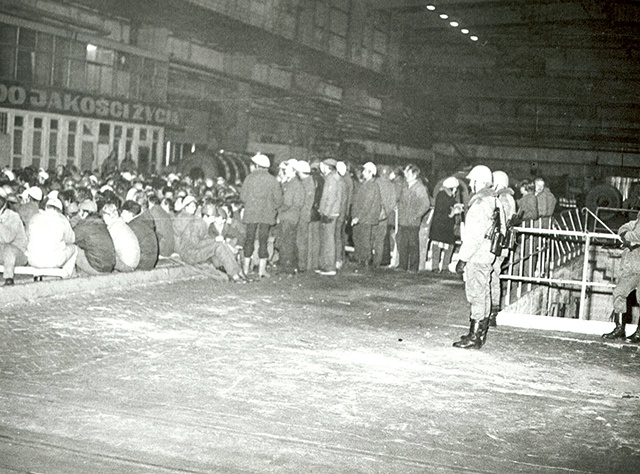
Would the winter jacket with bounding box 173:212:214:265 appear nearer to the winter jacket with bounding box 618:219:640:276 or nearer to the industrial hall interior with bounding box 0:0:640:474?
the industrial hall interior with bounding box 0:0:640:474

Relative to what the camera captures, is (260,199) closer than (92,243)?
No

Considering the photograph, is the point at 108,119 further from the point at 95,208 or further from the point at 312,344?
the point at 312,344

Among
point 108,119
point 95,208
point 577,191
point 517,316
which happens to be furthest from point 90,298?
point 577,191

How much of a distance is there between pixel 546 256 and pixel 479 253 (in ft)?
26.7

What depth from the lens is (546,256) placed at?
54.5 ft

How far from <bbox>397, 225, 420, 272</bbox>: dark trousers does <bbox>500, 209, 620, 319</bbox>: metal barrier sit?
7.27ft

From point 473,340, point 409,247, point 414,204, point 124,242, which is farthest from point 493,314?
point 124,242

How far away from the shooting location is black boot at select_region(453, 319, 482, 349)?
9.24 m

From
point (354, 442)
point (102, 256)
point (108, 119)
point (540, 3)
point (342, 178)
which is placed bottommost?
point (354, 442)

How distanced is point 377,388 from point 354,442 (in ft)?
5.12

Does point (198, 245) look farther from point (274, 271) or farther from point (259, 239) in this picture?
point (274, 271)

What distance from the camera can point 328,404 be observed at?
6613mm

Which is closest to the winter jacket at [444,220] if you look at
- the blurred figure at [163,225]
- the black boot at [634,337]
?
the blurred figure at [163,225]

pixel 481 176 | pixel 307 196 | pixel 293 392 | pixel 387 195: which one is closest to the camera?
pixel 293 392
